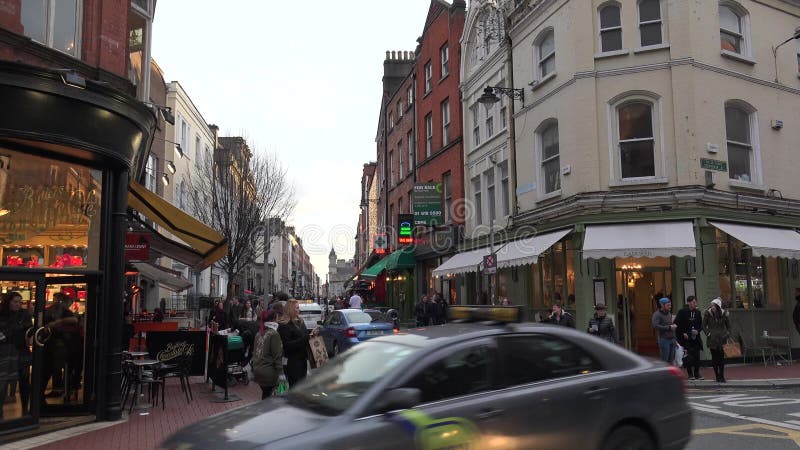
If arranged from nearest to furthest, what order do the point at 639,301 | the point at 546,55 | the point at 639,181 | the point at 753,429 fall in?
the point at 753,429 < the point at 639,181 < the point at 639,301 < the point at 546,55

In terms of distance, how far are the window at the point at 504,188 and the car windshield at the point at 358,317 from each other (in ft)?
21.8

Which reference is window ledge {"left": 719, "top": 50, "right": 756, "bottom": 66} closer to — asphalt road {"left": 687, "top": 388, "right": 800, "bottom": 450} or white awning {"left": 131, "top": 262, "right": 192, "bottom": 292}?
asphalt road {"left": 687, "top": 388, "right": 800, "bottom": 450}

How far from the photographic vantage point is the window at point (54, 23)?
8586 millimetres

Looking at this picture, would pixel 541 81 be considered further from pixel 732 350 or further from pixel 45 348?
pixel 45 348

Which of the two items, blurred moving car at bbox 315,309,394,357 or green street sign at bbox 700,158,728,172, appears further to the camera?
blurred moving car at bbox 315,309,394,357

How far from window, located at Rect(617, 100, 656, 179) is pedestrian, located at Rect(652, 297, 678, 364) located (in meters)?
4.58

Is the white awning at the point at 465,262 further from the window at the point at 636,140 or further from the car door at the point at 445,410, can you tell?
the car door at the point at 445,410

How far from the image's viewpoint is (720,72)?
15.3m

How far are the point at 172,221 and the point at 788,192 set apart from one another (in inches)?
617

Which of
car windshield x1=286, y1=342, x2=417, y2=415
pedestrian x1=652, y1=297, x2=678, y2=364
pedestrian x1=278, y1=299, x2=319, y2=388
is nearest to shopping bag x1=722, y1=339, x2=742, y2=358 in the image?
pedestrian x1=652, y1=297, x2=678, y2=364

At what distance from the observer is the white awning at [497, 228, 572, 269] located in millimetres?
15836

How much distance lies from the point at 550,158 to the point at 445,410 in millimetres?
14191

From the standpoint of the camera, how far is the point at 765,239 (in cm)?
1448

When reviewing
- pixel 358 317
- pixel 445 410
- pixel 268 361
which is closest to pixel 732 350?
pixel 358 317
